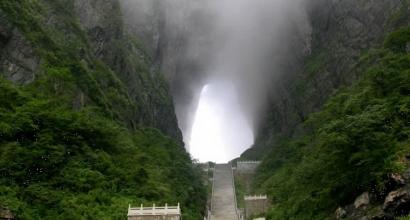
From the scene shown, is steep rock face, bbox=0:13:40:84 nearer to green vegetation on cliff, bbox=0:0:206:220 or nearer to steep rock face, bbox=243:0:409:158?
green vegetation on cliff, bbox=0:0:206:220

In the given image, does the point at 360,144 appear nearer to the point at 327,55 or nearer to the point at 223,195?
the point at 223,195

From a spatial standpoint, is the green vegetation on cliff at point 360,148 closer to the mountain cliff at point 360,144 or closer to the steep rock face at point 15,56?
the mountain cliff at point 360,144

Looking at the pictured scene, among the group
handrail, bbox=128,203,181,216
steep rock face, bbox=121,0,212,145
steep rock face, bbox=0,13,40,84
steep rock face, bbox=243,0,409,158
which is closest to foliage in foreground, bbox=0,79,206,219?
handrail, bbox=128,203,181,216

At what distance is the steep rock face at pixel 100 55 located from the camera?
35.0m

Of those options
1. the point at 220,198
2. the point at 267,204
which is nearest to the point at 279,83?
the point at 220,198

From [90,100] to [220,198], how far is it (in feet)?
43.6

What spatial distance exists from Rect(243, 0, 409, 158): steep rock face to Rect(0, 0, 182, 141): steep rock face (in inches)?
538

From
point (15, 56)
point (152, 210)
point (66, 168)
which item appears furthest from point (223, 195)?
point (66, 168)

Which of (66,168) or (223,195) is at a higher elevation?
(223,195)

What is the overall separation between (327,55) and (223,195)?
64.1 feet

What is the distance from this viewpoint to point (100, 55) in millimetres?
48031

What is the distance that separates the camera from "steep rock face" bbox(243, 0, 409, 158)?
46.9 m

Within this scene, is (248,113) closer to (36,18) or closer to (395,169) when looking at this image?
(36,18)

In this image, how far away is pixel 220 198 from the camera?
4325 cm
